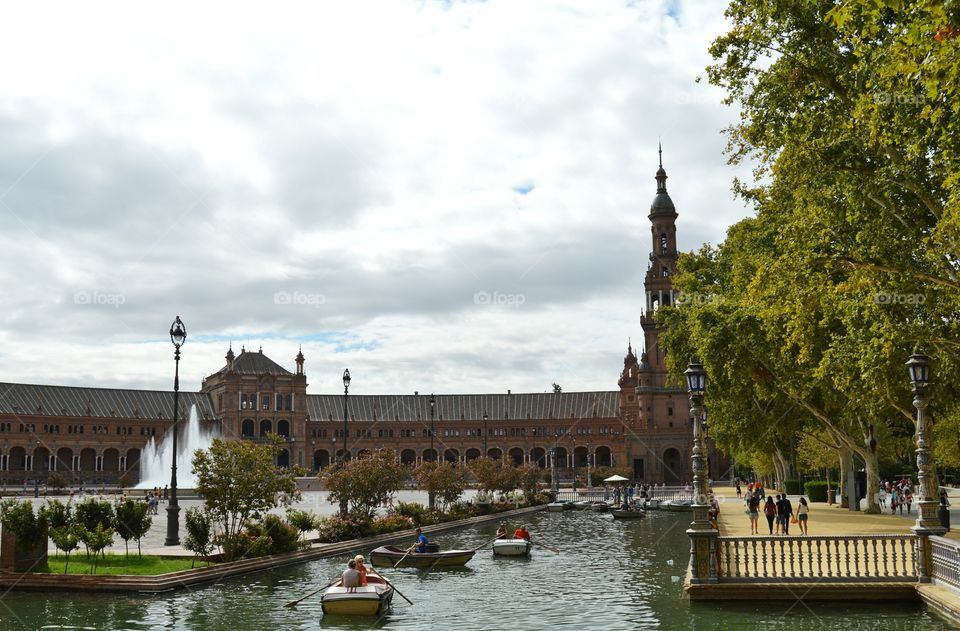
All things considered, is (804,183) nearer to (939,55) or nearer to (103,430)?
(939,55)

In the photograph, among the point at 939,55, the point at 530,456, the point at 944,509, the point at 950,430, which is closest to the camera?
the point at 939,55

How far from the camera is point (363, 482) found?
39406 mm

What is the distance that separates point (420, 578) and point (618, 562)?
8.45m

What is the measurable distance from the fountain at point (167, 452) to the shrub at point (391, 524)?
71.6 metres

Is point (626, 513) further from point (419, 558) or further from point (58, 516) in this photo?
point (58, 516)

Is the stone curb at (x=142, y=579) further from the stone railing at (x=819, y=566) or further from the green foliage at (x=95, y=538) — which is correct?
the stone railing at (x=819, y=566)

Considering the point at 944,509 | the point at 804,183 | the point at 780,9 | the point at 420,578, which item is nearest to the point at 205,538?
the point at 420,578

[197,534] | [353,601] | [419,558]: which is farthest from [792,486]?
[353,601]

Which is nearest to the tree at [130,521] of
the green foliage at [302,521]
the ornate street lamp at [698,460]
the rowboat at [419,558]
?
the rowboat at [419,558]

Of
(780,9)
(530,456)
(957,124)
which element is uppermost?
(780,9)

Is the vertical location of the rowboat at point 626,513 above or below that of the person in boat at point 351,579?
below

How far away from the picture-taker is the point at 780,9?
948 inches

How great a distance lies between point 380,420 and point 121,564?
13267cm

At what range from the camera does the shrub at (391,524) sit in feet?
130
